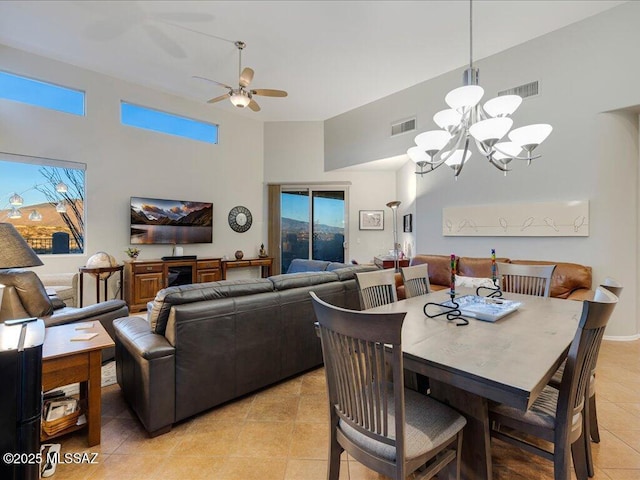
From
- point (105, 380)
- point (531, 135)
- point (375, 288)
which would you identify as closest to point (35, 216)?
point (105, 380)

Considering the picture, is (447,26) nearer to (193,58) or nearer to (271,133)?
(193,58)

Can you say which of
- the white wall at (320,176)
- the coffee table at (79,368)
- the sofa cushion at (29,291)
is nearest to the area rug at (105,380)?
the sofa cushion at (29,291)

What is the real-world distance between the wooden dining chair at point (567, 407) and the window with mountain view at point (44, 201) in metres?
6.20

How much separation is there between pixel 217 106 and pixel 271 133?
4.41ft

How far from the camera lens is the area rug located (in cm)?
262

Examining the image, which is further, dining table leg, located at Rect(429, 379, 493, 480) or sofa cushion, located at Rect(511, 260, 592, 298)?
sofa cushion, located at Rect(511, 260, 592, 298)

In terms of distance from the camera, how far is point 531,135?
7.95 feet

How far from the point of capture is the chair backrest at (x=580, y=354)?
1.19 meters

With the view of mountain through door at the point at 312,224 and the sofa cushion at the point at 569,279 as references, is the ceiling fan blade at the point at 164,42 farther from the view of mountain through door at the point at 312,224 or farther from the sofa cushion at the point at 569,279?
the sofa cushion at the point at 569,279

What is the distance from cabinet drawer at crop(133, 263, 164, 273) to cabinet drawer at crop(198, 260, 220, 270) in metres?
0.73

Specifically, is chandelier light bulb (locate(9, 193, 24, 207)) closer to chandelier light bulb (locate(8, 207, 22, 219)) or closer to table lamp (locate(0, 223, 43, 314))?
chandelier light bulb (locate(8, 207, 22, 219))

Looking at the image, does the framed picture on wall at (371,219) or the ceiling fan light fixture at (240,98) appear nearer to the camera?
the ceiling fan light fixture at (240,98)

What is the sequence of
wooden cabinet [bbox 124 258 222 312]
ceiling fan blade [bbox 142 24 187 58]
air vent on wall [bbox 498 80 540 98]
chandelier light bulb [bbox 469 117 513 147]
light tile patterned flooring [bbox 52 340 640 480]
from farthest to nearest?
wooden cabinet [bbox 124 258 222 312], air vent on wall [bbox 498 80 540 98], ceiling fan blade [bbox 142 24 187 58], chandelier light bulb [bbox 469 117 513 147], light tile patterned flooring [bbox 52 340 640 480]

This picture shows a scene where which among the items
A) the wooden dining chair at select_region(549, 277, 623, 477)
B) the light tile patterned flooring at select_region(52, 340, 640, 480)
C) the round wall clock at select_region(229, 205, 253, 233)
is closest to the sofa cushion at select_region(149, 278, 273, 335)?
the light tile patterned flooring at select_region(52, 340, 640, 480)
